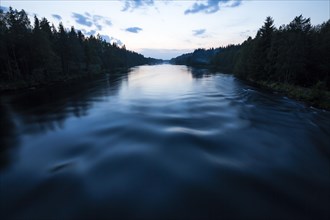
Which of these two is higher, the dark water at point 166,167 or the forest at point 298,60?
the forest at point 298,60

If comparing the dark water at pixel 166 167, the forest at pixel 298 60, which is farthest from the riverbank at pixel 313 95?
the dark water at pixel 166 167

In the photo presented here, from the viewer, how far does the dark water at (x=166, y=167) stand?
6238 millimetres

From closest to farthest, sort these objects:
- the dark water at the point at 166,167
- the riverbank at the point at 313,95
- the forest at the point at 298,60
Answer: the dark water at the point at 166,167, the riverbank at the point at 313,95, the forest at the point at 298,60

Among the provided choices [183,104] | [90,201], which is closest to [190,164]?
[90,201]

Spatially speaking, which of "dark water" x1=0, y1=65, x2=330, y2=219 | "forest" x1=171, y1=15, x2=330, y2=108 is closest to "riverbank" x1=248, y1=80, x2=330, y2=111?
"forest" x1=171, y1=15, x2=330, y2=108

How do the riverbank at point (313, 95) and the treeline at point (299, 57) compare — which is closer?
the riverbank at point (313, 95)

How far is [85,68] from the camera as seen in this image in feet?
216

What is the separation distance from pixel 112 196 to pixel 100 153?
3.59 metres

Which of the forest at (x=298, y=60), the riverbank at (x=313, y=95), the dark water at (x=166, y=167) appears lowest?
the dark water at (x=166, y=167)

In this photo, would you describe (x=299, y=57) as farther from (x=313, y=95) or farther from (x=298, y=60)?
(x=313, y=95)

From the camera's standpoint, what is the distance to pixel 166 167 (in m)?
8.65

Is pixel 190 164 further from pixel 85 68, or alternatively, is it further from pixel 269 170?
pixel 85 68

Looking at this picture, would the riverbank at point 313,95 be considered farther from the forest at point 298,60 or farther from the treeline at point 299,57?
the treeline at point 299,57

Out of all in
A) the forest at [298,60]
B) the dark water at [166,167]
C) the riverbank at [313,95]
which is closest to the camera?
the dark water at [166,167]
